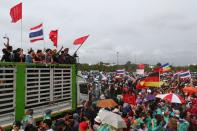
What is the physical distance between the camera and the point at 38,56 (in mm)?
12961

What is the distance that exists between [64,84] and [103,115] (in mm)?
6022

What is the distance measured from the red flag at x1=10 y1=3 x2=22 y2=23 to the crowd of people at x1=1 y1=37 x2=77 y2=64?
1.42m

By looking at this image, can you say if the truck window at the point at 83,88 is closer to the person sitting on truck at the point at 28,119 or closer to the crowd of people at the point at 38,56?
the crowd of people at the point at 38,56

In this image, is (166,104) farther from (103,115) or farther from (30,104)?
(103,115)

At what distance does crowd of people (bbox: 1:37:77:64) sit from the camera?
11297 millimetres

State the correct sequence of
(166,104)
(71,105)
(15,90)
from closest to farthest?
(15,90) < (71,105) < (166,104)

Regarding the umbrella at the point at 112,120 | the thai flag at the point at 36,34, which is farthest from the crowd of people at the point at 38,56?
the umbrella at the point at 112,120

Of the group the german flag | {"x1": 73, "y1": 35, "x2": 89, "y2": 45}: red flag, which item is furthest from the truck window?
the german flag

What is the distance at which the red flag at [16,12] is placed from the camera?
13.7 m

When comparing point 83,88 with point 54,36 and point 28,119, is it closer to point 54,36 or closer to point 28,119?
point 54,36

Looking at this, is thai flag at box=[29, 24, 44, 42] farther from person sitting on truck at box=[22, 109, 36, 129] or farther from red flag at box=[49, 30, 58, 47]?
person sitting on truck at box=[22, 109, 36, 129]

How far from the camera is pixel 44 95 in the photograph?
12.2 meters

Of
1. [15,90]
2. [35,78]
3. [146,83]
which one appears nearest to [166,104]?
[146,83]

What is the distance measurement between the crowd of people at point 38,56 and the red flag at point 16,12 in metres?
1.42
